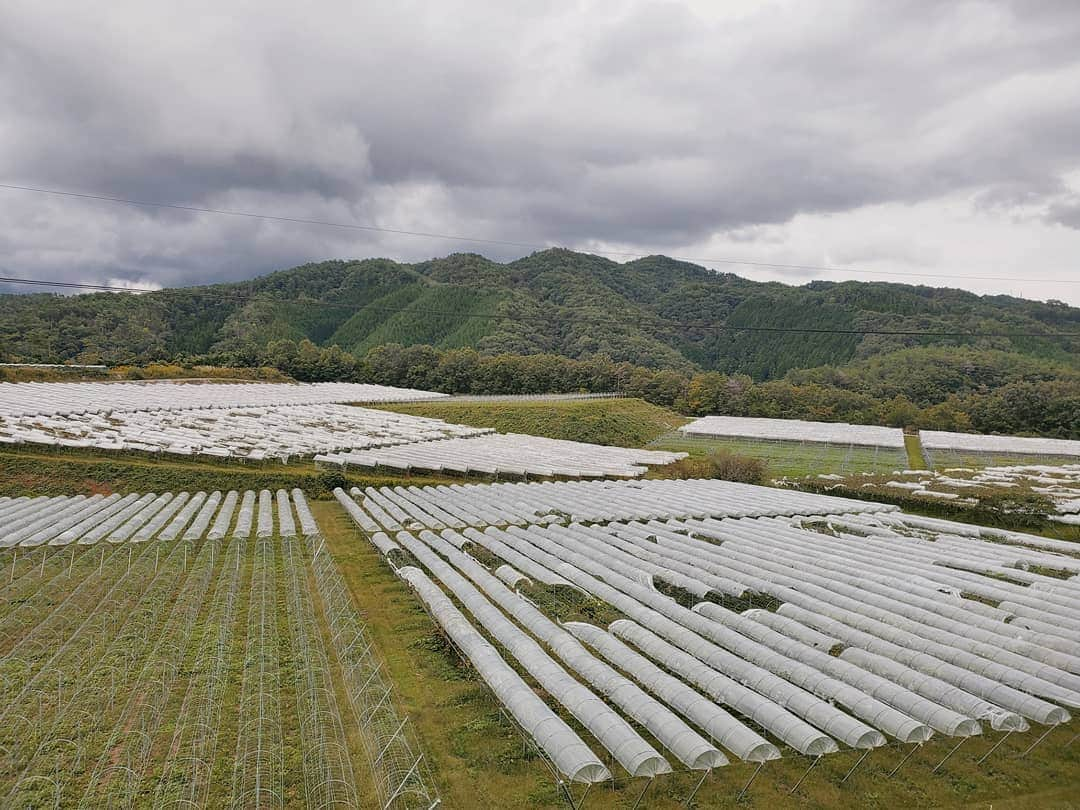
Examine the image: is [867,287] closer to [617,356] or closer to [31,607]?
[617,356]

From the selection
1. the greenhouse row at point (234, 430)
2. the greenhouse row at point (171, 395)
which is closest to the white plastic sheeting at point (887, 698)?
the greenhouse row at point (234, 430)

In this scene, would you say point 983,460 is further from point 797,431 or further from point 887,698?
point 887,698

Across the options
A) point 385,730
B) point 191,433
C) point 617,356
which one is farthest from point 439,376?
point 385,730

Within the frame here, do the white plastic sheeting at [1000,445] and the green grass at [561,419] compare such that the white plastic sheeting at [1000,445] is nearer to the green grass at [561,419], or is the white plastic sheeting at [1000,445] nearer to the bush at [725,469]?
the bush at [725,469]

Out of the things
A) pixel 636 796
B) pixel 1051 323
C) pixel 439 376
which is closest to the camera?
pixel 636 796

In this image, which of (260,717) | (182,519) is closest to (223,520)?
(182,519)

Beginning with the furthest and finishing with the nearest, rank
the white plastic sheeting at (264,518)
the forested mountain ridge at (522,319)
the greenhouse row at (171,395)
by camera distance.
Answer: the forested mountain ridge at (522,319), the greenhouse row at (171,395), the white plastic sheeting at (264,518)

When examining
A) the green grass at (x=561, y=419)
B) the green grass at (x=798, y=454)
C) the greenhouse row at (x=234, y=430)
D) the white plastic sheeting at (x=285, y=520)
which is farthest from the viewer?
the green grass at (x=561, y=419)
